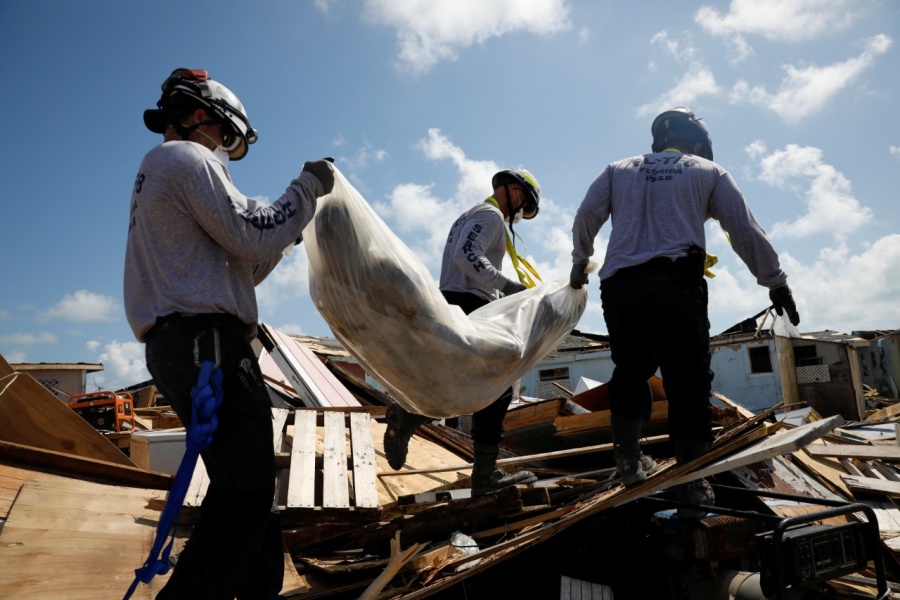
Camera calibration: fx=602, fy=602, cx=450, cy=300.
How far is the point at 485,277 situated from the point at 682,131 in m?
1.39

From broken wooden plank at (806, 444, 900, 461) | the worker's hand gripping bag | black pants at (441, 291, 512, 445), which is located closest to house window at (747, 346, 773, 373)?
broken wooden plank at (806, 444, 900, 461)

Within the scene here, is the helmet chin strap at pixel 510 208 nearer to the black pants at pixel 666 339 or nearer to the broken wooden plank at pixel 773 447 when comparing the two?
the black pants at pixel 666 339

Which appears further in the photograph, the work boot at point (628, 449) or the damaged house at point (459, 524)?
the work boot at point (628, 449)

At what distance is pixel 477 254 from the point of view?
354 centimetres

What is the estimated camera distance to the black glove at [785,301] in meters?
2.95

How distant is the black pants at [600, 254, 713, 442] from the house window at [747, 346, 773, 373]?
1827 centimetres

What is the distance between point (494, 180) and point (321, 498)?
2249 mm

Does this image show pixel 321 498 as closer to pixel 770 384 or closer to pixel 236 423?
pixel 236 423

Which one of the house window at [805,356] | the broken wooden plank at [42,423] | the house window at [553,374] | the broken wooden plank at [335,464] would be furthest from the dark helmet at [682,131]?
the house window at [805,356]

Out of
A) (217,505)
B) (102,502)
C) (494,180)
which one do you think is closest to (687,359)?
(494,180)

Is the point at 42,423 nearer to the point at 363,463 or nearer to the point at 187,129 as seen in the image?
the point at 363,463

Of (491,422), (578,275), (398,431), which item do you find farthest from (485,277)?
(398,431)

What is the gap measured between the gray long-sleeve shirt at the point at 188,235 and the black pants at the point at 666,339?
1.77 meters

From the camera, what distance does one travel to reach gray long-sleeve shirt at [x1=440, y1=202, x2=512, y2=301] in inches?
138
